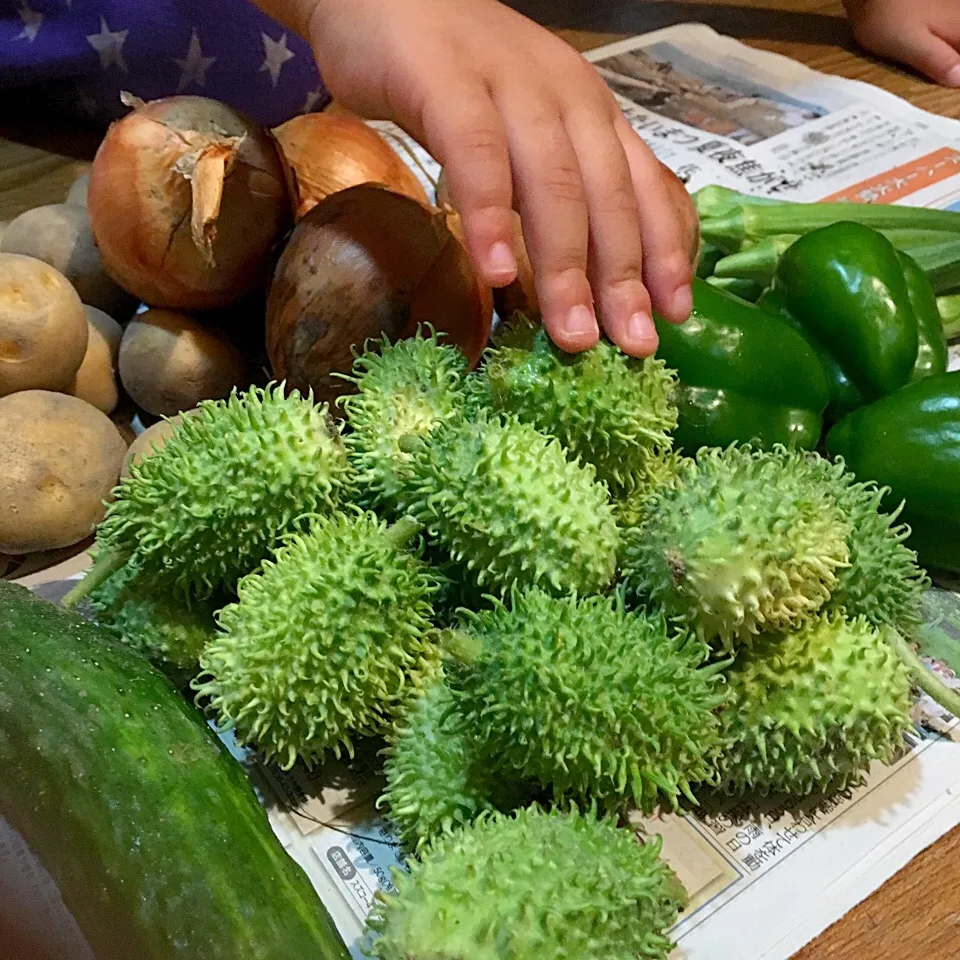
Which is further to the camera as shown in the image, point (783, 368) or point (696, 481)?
point (783, 368)

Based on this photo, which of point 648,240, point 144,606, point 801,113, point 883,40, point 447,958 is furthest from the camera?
point 883,40

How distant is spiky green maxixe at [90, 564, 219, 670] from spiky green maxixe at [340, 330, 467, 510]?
0.16m

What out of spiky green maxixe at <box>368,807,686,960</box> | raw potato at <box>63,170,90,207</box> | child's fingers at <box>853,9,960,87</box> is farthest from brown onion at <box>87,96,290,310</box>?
child's fingers at <box>853,9,960,87</box>

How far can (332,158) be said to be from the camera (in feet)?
3.39

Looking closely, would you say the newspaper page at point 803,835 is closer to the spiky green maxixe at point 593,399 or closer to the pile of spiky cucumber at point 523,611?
the pile of spiky cucumber at point 523,611

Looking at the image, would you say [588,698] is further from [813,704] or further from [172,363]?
[172,363]

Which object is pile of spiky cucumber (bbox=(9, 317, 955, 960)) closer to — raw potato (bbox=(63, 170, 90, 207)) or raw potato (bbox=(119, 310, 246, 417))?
raw potato (bbox=(119, 310, 246, 417))

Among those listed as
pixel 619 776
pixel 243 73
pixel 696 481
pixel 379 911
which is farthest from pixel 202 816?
pixel 243 73

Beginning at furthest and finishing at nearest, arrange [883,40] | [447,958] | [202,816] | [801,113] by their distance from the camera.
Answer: [883,40]
[801,113]
[202,816]
[447,958]

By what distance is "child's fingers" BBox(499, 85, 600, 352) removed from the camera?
0.73 m

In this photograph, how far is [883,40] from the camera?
5.28 feet

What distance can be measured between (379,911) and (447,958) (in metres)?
0.07

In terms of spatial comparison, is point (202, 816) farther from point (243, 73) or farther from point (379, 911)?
point (243, 73)

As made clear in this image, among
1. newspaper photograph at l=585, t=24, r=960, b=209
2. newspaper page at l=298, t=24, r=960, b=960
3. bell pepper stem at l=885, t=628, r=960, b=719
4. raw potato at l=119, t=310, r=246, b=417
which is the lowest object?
newspaper page at l=298, t=24, r=960, b=960
